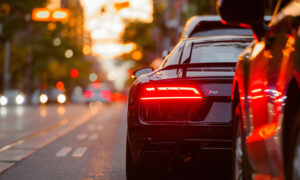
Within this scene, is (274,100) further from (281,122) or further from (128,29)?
(128,29)

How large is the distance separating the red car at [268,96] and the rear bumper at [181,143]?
0.79 metres

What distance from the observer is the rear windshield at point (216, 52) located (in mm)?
6462

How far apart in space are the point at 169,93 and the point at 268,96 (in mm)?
2261

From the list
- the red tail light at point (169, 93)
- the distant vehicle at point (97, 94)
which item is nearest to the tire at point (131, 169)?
the red tail light at point (169, 93)

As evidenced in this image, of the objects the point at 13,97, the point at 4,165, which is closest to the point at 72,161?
the point at 4,165

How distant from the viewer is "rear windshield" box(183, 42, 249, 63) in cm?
646

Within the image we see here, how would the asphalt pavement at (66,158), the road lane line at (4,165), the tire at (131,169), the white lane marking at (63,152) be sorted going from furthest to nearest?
the white lane marking at (63,152) < the road lane line at (4,165) < the asphalt pavement at (66,158) < the tire at (131,169)

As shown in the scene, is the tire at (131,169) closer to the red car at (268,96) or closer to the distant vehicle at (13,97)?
the red car at (268,96)

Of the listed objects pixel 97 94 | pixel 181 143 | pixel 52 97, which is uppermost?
pixel 181 143

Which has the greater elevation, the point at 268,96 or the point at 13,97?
the point at 268,96

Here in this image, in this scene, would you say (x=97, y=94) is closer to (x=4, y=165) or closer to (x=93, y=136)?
(x=93, y=136)

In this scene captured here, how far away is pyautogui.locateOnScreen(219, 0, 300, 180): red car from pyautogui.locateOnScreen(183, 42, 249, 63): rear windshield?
1.76 m

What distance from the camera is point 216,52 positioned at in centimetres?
659

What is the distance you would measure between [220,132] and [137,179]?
3.55ft
